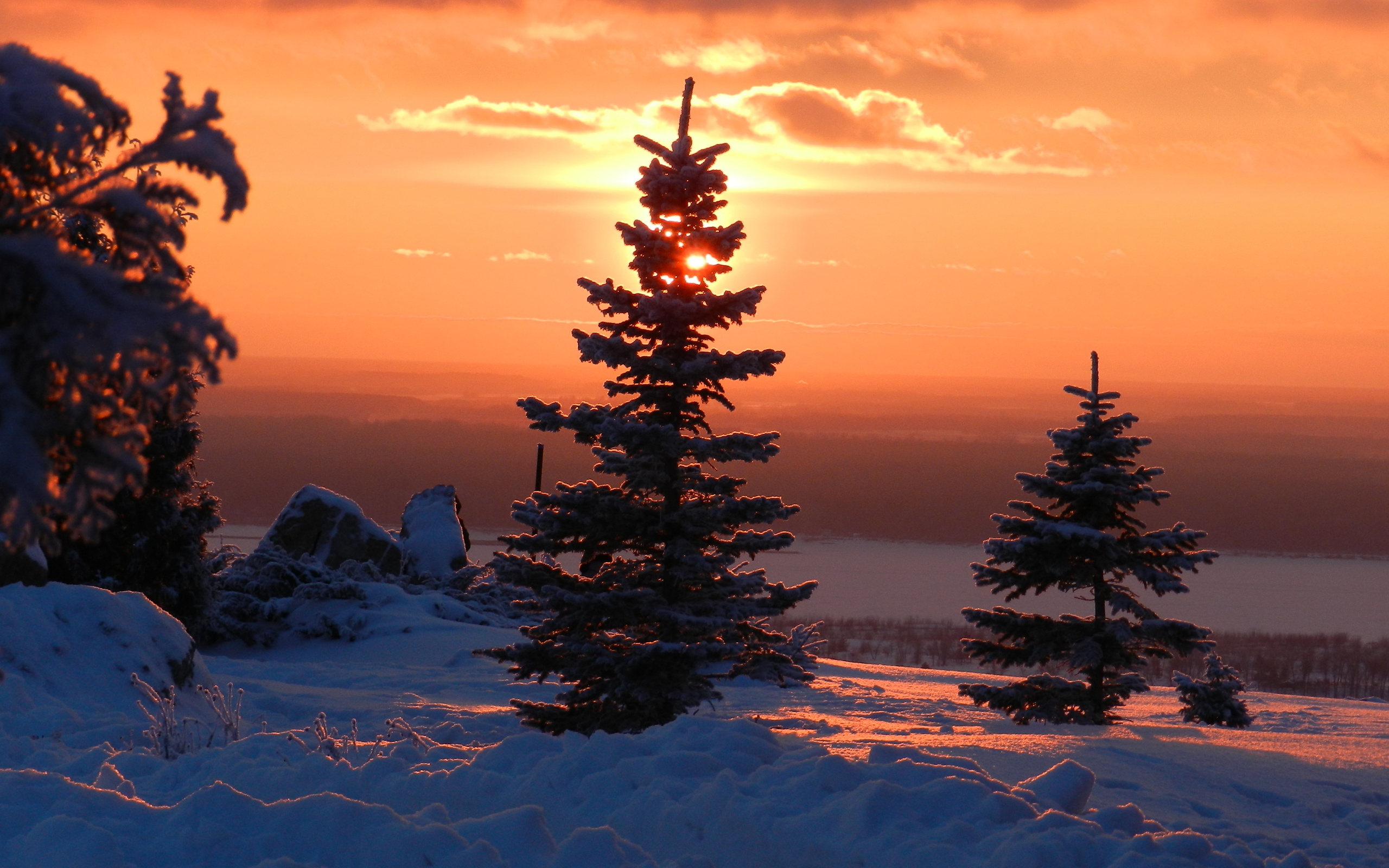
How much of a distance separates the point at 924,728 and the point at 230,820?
308 inches

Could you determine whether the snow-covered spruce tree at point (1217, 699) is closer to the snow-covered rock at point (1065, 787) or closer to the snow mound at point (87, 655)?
the snow-covered rock at point (1065, 787)

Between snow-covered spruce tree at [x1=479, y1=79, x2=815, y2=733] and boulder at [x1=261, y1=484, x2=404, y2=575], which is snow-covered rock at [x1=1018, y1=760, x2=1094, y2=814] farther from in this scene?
boulder at [x1=261, y1=484, x2=404, y2=575]

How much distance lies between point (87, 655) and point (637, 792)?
24.5ft

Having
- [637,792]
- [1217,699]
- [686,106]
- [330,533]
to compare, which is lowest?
[1217,699]

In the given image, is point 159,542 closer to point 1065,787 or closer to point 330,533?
point 330,533

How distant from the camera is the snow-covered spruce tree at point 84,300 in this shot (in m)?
2.44

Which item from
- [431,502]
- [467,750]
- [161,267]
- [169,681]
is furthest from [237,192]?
[431,502]

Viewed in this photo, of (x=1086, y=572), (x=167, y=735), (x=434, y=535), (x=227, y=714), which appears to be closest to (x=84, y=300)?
(x=167, y=735)

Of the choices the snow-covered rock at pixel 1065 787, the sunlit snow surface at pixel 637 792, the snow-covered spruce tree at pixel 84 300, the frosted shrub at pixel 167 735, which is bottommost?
the frosted shrub at pixel 167 735

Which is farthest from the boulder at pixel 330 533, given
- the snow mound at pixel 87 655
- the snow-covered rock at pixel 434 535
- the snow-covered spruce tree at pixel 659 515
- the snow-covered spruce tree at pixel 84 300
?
the snow-covered spruce tree at pixel 84 300

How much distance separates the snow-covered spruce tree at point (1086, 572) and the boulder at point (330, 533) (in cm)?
1616

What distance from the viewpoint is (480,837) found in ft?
19.3

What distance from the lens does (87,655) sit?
1129cm

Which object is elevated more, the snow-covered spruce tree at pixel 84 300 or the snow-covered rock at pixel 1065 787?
the snow-covered spruce tree at pixel 84 300
